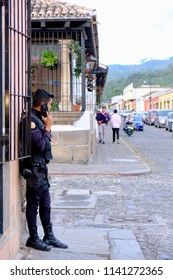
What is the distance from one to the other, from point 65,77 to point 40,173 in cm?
1026

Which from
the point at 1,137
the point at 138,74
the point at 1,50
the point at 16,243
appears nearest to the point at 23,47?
the point at 1,50

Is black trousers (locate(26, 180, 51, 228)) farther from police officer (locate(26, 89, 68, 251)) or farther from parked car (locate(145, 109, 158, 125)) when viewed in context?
parked car (locate(145, 109, 158, 125))

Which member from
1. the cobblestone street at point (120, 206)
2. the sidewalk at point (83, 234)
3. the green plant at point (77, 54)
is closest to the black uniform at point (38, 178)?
the sidewalk at point (83, 234)

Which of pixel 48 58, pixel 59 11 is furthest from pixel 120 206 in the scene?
pixel 59 11

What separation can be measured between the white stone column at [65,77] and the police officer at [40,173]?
9503 mm

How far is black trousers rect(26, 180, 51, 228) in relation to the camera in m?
5.46

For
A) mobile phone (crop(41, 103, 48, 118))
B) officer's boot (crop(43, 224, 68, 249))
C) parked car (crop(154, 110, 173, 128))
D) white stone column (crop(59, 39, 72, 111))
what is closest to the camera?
mobile phone (crop(41, 103, 48, 118))

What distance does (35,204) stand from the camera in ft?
18.1

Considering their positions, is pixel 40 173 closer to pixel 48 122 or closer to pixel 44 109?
pixel 48 122

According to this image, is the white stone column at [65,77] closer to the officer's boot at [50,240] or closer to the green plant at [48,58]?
the green plant at [48,58]

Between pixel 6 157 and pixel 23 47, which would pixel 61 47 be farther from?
pixel 6 157

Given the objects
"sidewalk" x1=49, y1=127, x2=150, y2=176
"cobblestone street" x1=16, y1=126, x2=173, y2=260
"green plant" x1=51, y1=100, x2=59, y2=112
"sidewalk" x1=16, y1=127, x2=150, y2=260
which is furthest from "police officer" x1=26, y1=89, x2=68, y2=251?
"green plant" x1=51, y1=100, x2=59, y2=112

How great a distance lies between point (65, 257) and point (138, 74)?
155m
